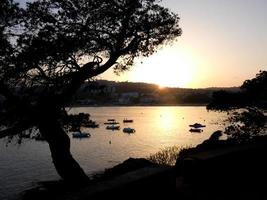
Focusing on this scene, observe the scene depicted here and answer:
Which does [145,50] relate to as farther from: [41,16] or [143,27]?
[41,16]

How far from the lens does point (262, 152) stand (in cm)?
1764

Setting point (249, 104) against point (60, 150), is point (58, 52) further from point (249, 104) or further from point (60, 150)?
point (249, 104)

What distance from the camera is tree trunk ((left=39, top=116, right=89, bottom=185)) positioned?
17.6 m

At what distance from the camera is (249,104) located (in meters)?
30.6

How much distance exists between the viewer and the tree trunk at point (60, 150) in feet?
57.8

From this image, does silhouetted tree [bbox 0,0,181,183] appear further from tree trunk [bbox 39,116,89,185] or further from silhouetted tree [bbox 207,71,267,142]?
silhouetted tree [bbox 207,71,267,142]

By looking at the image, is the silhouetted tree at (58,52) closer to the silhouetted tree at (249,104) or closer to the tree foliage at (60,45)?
the tree foliage at (60,45)

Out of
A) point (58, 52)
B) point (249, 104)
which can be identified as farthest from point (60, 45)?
point (249, 104)

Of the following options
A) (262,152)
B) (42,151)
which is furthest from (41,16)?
(42,151)

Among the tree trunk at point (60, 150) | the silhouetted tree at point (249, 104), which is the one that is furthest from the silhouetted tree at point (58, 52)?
the silhouetted tree at point (249, 104)

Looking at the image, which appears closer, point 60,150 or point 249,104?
point 60,150

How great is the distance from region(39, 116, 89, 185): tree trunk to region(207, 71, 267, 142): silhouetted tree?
1651 cm

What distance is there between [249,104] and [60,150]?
18702 millimetres

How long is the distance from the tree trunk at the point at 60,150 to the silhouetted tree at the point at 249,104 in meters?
16.5
